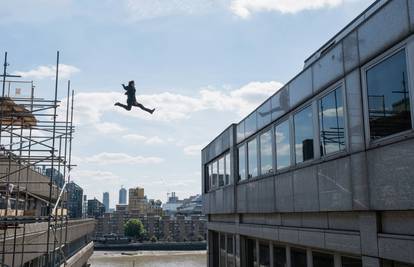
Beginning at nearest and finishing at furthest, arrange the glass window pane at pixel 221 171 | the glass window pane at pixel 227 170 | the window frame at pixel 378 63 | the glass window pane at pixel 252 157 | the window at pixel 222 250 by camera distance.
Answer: the window frame at pixel 378 63, the glass window pane at pixel 252 157, the glass window pane at pixel 227 170, the window at pixel 222 250, the glass window pane at pixel 221 171

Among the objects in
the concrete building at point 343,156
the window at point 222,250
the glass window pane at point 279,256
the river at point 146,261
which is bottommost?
the river at point 146,261

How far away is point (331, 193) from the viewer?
9852mm

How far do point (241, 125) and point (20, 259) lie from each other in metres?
9.33

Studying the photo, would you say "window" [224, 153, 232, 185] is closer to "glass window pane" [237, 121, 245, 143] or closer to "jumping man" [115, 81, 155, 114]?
"glass window pane" [237, 121, 245, 143]

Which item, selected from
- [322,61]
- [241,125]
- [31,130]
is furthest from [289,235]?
[31,130]

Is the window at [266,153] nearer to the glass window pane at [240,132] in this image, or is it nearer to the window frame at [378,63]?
the glass window pane at [240,132]

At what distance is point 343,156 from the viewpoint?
933cm

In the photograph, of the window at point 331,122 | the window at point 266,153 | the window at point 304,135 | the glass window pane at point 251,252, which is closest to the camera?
the window at point 331,122

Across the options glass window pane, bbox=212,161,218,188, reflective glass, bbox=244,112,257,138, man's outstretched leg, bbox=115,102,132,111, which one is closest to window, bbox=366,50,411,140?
man's outstretched leg, bbox=115,102,132,111

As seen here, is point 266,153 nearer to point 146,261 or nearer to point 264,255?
point 264,255

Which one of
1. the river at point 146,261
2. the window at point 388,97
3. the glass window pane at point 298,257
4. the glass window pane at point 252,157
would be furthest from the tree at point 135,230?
the window at point 388,97

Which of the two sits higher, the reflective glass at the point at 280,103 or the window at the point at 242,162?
the reflective glass at the point at 280,103

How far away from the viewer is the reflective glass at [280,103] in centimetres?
1293

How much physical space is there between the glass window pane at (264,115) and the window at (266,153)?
37cm
